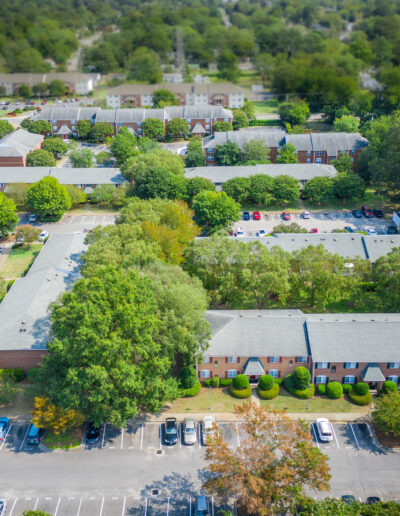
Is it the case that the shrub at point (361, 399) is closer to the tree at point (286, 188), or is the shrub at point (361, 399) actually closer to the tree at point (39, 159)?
the tree at point (286, 188)

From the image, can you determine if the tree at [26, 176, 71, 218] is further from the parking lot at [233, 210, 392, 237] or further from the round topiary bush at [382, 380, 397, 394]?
the round topiary bush at [382, 380, 397, 394]

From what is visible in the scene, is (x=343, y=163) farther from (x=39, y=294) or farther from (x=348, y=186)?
(x=39, y=294)

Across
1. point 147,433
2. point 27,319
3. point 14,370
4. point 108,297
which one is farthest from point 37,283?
point 147,433

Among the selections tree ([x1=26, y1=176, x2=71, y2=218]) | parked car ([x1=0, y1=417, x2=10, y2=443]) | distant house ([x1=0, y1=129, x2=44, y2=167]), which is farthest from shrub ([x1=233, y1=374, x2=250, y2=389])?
distant house ([x1=0, y1=129, x2=44, y2=167])

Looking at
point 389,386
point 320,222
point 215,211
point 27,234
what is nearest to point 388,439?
point 389,386

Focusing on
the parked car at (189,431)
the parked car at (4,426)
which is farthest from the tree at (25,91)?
the parked car at (189,431)
